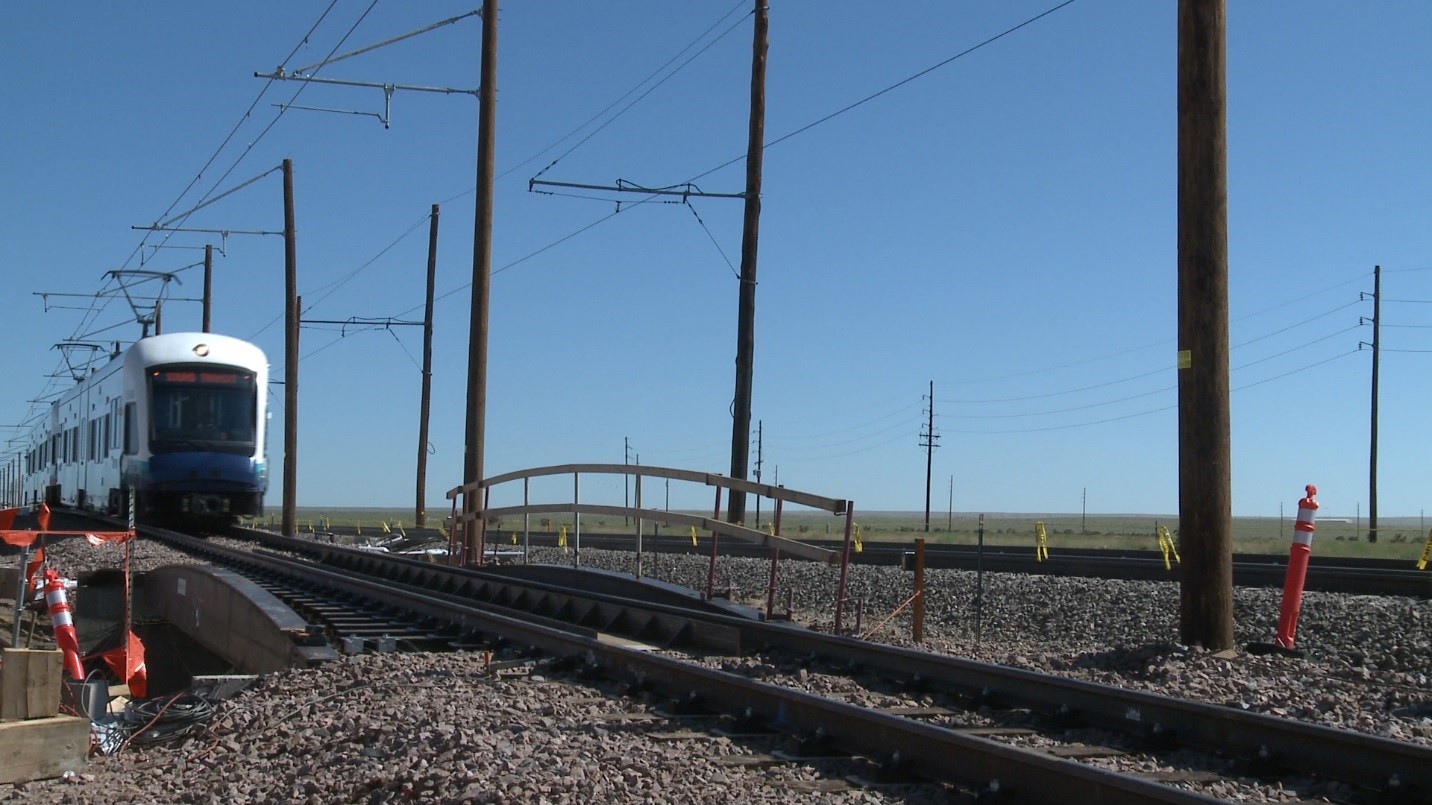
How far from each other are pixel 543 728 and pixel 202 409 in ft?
71.9

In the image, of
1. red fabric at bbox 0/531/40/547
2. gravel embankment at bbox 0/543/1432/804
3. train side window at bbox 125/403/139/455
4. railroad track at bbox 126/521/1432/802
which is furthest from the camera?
train side window at bbox 125/403/139/455

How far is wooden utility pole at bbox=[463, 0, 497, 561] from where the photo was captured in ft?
77.9

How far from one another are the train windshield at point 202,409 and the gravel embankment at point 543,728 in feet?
59.8

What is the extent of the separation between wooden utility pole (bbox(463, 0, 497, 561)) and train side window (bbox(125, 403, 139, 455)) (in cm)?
729

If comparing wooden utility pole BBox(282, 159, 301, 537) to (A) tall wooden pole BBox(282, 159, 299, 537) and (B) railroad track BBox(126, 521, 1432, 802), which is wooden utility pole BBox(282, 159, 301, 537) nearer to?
(A) tall wooden pole BBox(282, 159, 299, 537)

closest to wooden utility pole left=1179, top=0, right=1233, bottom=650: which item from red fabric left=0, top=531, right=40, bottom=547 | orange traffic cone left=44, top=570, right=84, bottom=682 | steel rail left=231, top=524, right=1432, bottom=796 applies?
steel rail left=231, top=524, right=1432, bottom=796

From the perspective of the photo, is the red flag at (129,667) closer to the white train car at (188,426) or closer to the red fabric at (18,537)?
the red fabric at (18,537)

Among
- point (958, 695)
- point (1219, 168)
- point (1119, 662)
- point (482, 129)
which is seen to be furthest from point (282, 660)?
point (482, 129)

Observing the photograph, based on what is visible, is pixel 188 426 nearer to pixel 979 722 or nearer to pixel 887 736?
pixel 979 722

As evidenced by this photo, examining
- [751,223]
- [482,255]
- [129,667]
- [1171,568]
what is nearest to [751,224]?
[751,223]

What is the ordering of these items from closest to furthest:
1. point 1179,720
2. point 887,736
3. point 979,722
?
1. point 887,736
2. point 1179,720
3. point 979,722

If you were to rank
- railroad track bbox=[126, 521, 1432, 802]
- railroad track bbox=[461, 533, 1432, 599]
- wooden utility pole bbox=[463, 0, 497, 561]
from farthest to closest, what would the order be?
wooden utility pole bbox=[463, 0, 497, 561] < railroad track bbox=[461, 533, 1432, 599] < railroad track bbox=[126, 521, 1432, 802]

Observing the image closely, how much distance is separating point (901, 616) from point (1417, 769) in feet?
33.5

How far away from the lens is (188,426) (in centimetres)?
2691
